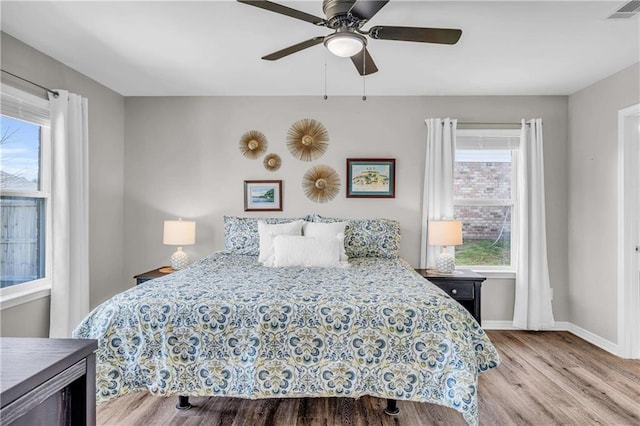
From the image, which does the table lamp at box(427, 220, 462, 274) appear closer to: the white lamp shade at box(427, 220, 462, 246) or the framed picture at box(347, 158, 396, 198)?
the white lamp shade at box(427, 220, 462, 246)

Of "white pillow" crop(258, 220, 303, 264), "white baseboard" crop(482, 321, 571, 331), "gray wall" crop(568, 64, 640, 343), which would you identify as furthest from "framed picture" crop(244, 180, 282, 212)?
"gray wall" crop(568, 64, 640, 343)

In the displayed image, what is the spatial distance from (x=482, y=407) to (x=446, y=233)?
5.18 ft

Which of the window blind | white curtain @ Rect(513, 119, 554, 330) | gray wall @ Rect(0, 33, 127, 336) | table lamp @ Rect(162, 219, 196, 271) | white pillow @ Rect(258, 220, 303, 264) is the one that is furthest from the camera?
white curtain @ Rect(513, 119, 554, 330)

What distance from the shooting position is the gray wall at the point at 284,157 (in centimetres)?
387

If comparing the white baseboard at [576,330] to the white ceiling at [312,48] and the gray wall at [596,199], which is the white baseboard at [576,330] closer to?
the gray wall at [596,199]

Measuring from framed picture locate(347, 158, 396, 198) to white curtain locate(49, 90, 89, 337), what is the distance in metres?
2.53

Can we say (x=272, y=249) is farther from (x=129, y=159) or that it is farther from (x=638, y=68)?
(x=638, y=68)

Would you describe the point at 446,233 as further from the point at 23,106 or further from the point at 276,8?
the point at 23,106

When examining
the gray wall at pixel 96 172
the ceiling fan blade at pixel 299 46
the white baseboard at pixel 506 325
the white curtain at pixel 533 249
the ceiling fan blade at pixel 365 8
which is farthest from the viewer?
the white baseboard at pixel 506 325

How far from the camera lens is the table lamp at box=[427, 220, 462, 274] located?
3469mm

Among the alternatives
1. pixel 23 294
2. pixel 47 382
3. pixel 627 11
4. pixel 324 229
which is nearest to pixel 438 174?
pixel 324 229

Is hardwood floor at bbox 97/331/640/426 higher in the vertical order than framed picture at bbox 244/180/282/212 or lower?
lower

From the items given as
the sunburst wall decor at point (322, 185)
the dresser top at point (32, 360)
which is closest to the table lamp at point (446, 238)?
the sunburst wall decor at point (322, 185)

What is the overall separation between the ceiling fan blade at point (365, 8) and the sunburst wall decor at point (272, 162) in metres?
2.28
